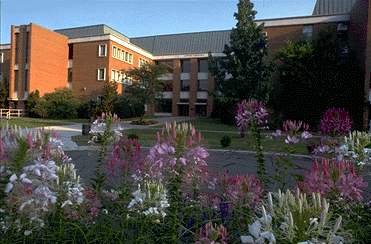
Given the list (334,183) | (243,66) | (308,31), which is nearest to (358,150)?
(334,183)

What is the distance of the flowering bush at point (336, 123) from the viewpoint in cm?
294

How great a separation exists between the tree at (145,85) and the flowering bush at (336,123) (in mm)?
26954

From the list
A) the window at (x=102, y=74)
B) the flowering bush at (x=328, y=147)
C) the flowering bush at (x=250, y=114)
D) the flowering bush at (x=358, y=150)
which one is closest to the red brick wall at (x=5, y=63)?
the window at (x=102, y=74)

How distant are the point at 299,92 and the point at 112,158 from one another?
27.7 metres

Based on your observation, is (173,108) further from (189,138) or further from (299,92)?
(189,138)

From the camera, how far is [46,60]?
35875 mm

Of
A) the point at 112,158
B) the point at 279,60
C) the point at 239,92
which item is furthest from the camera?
the point at 279,60

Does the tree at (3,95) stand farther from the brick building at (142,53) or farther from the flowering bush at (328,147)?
the flowering bush at (328,147)

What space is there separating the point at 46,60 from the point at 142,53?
47.3 ft

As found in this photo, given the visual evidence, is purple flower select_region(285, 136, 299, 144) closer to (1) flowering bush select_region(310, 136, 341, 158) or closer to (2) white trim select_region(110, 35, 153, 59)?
(1) flowering bush select_region(310, 136, 341, 158)

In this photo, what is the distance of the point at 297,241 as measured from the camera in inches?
34.9

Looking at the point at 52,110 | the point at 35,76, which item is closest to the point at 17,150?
the point at 52,110

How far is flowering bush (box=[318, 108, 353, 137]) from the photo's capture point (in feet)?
9.65

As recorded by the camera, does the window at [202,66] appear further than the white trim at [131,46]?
Yes
